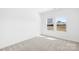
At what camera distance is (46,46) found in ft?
7.70

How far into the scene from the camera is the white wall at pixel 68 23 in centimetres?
229

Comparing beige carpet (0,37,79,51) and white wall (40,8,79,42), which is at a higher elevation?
Result: white wall (40,8,79,42)

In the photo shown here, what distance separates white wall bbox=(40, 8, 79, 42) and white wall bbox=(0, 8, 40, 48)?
18cm

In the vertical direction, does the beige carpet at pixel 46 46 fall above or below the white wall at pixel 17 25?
below

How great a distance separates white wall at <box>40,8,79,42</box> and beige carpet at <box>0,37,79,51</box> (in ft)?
0.47

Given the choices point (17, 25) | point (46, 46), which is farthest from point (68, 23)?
point (17, 25)

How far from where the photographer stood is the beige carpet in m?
2.27

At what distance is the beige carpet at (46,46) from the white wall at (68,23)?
14cm

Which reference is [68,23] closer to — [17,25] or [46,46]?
[46,46]

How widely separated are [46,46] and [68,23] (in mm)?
832

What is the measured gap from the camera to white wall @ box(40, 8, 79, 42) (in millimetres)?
2291
